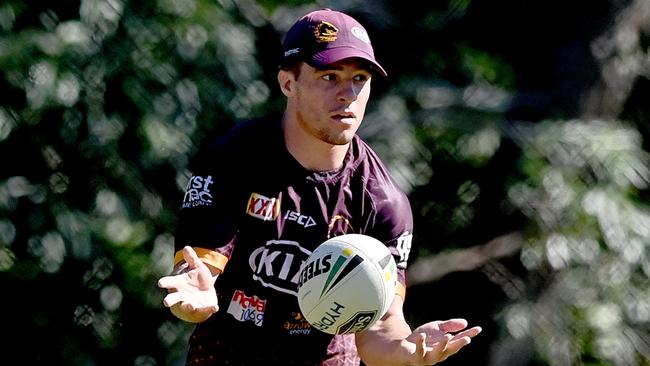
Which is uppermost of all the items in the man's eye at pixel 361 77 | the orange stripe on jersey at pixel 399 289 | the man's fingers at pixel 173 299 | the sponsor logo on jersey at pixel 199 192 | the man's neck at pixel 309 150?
the man's eye at pixel 361 77

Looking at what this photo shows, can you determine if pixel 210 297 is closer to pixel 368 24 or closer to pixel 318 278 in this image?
pixel 318 278

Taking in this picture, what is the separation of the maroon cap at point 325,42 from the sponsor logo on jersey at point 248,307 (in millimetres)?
787

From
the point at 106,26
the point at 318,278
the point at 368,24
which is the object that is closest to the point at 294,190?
the point at 318,278

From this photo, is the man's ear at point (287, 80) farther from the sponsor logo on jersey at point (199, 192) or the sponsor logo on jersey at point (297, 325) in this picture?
the sponsor logo on jersey at point (297, 325)

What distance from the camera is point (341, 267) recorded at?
502 centimetres

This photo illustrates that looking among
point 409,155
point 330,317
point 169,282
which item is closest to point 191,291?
point 169,282

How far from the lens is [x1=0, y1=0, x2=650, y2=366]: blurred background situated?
790cm

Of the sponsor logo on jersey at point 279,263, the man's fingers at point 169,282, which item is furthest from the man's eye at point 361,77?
the man's fingers at point 169,282

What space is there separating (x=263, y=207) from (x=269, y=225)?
0.06m

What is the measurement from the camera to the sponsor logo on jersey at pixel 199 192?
5285mm

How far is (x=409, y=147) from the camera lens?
8.36 meters

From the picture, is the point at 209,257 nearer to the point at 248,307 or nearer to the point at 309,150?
the point at 248,307

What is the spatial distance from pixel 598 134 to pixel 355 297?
3.82m

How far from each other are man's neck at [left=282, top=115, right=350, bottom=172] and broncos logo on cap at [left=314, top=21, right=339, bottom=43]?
1.05ft
